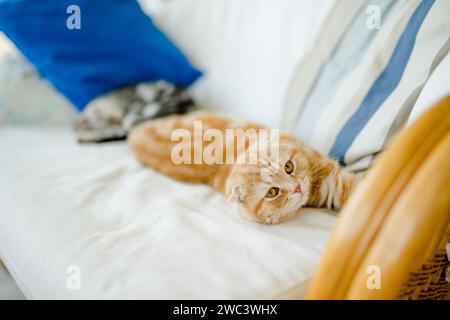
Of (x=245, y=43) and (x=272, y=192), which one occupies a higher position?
(x=245, y=43)

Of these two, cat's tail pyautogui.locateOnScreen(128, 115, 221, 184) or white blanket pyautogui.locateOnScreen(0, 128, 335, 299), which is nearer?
white blanket pyautogui.locateOnScreen(0, 128, 335, 299)

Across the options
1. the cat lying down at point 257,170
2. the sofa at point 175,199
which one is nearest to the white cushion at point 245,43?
the sofa at point 175,199

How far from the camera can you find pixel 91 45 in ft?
5.88

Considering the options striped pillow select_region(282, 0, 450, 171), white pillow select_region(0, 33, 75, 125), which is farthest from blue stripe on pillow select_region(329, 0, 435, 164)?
white pillow select_region(0, 33, 75, 125)

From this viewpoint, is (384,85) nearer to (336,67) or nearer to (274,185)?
(336,67)

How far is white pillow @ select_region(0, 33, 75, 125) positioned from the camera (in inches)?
69.7

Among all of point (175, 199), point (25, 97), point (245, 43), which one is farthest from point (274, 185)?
point (25, 97)

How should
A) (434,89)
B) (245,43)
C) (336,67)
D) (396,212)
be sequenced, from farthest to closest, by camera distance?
(245,43), (336,67), (434,89), (396,212)

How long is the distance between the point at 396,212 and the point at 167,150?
3.07ft

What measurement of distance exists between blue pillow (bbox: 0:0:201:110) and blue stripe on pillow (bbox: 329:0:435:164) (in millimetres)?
939

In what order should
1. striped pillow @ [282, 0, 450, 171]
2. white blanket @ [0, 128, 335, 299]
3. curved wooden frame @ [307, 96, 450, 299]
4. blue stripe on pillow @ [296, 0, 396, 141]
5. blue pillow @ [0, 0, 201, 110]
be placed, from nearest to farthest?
1. curved wooden frame @ [307, 96, 450, 299]
2. white blanket @ [0, 128, 335, 299]
3. striped pillow @ [282, 0, 450, 171]
4. blue stripe on pillow @ [296, 0, 396, 141]
5. blue pillow @ [0, 0, 201, 110]

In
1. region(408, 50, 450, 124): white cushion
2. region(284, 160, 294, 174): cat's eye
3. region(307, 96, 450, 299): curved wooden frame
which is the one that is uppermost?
region(408, 50, 450, 124): white cushion

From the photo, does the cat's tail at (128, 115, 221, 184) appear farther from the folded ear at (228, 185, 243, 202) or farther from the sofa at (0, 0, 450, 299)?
the folded ear at (228, 185, 243, 202)

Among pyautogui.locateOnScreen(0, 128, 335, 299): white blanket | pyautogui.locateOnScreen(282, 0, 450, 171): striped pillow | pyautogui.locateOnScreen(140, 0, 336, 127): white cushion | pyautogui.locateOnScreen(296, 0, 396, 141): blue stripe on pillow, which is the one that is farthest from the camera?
pyautogui.locateOnScreen(140, 0, 336, 127): white cushion
